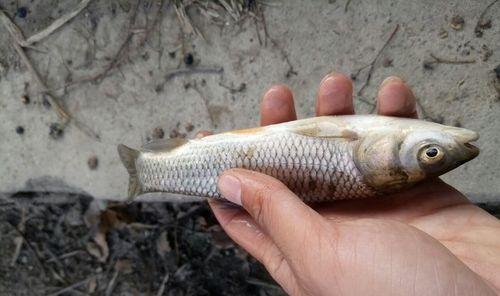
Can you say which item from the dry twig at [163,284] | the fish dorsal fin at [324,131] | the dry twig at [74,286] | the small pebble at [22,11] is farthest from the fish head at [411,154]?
the small pebble at [22,11]

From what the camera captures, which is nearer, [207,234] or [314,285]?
[314,285]

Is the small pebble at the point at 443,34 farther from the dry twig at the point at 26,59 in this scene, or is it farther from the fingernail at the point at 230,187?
the dry twig at the point at 26,59

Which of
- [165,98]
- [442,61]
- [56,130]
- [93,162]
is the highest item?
[442,61]

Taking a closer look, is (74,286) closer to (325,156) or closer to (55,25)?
(55,25)

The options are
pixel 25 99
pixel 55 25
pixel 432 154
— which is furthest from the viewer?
pixel 25 99

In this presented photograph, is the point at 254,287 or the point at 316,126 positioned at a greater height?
the point at 316,126

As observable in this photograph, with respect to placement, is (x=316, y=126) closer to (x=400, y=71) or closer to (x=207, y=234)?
(x=400, y=71)

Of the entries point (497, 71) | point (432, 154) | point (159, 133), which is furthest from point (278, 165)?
point (497, 71)

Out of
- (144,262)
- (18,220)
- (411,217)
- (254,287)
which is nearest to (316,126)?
(411,217)
